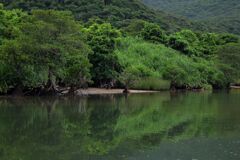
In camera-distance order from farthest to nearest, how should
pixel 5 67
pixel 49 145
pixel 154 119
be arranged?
pixel 5 67 → pixel 154 119 → pixel 49 145

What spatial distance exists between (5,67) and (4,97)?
316 centimetres

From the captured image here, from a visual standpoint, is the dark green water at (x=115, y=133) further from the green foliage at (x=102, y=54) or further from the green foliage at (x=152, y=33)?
the green foliage at (x=152, y=33)

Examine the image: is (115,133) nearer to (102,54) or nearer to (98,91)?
(98,91)

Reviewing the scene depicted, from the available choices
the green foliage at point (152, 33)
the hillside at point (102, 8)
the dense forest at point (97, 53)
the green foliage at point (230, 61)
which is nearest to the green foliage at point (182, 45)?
the dense forest at point (97, 53)

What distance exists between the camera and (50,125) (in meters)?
29.1

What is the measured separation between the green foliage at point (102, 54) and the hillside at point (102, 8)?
33741 mm

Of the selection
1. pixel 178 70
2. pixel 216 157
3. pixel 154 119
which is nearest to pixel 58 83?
pixel 178 70

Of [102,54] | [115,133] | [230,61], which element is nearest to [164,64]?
[102,54]

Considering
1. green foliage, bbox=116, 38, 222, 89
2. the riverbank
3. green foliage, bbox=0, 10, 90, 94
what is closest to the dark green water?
green foliage, bbox=0, 10, 90, 94

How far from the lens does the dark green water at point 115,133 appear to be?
67.0 ft

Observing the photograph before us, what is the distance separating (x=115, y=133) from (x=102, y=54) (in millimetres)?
37853

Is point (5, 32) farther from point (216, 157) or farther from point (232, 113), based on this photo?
point (216, 157)

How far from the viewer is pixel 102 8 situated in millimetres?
112375

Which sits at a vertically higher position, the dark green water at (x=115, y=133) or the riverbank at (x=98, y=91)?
the dark green water at (x=115, y=133)
